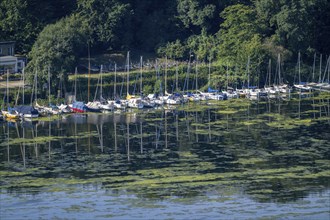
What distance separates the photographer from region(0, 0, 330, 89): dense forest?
10656 cm

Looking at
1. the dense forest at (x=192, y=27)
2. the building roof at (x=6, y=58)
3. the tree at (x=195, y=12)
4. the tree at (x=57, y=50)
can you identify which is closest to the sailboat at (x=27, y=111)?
the tree at (x=57, y=50)

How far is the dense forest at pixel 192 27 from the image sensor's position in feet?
350

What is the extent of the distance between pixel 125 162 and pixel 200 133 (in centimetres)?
1324

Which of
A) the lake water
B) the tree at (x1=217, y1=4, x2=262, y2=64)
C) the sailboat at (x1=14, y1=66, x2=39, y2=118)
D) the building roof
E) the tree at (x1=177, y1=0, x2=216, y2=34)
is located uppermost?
the tree at (x1=177, y1=0, x2=216, y2=34)

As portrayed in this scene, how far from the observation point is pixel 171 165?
68250mm

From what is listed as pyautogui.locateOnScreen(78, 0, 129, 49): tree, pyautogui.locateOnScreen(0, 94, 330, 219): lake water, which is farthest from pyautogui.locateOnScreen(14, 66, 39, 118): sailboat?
pyautogui.locateOnScreen(78, 0, 129, 49): tree

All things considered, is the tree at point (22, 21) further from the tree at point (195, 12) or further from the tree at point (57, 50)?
the tree at point (195, 12)

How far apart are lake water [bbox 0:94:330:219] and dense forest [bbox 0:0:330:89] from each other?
1655 centimetres

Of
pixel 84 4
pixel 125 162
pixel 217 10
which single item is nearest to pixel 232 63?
pixel 217 10

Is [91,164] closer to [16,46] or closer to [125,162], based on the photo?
[125,162]

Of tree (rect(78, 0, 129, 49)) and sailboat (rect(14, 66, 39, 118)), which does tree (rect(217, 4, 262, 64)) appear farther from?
sailboat (rect(14, 66, 39, 118))

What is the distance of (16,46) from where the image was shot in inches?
4210

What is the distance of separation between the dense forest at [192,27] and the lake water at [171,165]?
16.6m

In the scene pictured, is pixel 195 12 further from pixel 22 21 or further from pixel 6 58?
pixel 6 58
